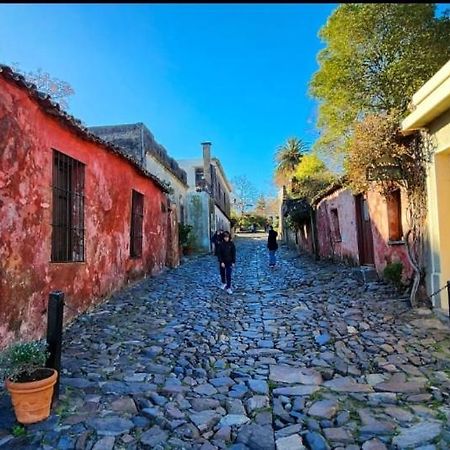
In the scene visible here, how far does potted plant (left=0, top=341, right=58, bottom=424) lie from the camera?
3336 mm

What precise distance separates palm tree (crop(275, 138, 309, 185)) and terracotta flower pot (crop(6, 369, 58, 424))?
3072 cm

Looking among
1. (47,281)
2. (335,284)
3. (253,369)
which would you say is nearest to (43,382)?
(253,369)

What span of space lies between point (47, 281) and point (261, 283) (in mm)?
6681

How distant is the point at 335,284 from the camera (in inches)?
386

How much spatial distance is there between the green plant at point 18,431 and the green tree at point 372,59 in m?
9.66

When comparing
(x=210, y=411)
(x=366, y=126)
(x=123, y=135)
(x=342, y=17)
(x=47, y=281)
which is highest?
(x=342, y=17)

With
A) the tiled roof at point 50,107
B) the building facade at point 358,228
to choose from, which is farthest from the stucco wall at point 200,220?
the tiled roof at point 50,107

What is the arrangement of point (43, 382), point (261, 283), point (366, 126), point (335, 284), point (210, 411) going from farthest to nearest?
point (261, 283) < point (335, 284) < point (366, 126) < point (210, 411) < point (43, 382)

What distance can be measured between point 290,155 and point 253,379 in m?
29.9

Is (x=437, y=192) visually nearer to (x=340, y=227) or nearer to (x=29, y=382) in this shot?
(x=29, y=382)

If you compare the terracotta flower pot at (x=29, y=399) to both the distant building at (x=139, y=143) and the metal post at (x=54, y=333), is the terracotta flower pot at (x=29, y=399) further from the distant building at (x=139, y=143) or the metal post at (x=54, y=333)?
the distant building at (x=139, y=143)

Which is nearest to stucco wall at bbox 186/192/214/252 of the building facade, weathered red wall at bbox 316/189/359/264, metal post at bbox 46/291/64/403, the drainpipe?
the building facade

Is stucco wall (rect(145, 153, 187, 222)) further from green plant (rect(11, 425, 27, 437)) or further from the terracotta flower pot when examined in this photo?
green plant (rect(11, 425, 27, 437))

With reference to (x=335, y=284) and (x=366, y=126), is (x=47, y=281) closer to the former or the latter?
(x=366, y=126)
